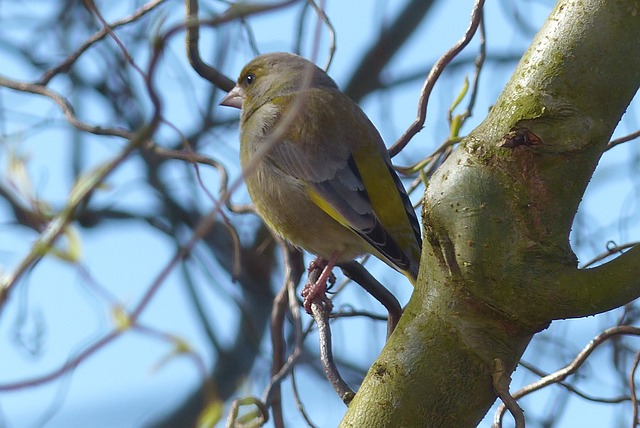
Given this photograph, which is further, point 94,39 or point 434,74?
point 94,39

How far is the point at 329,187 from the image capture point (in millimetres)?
4191

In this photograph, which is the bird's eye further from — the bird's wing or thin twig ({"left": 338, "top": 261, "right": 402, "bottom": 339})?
thin twig ({"left": 338, "top": 261, "right": 402, "bottom": 339})

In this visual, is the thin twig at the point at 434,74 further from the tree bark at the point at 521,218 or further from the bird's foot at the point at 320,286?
the tree bark at the point at 521,218

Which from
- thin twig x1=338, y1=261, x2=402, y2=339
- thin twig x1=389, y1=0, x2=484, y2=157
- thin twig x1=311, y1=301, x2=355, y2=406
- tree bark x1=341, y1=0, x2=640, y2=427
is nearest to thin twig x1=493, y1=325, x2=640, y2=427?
thin twig x1=338, y1=261, x2=402, y2=339

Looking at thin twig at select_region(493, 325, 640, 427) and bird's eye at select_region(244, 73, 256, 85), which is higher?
bird's eye at select_region(244, 73, 256, 85)

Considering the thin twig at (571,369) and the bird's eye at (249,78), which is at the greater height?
the bird's eye at (249,78)

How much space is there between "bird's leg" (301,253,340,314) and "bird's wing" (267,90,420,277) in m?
0.23

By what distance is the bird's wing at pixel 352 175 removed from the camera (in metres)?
3.91

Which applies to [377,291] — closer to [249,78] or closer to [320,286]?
[320,286]

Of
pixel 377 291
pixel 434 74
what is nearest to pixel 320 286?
pixel 377 291

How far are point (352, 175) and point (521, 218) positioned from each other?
7.75 ft

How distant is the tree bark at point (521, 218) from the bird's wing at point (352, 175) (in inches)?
72.5

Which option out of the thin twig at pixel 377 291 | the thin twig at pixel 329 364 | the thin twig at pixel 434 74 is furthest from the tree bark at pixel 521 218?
the thin twig at pixel 434 74

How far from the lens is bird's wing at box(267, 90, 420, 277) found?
3.91 metres
